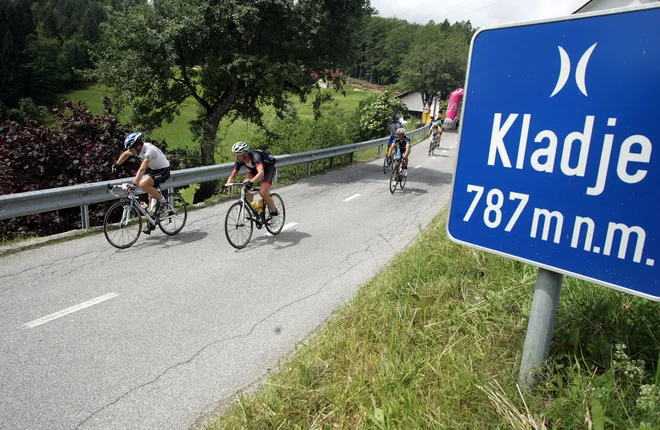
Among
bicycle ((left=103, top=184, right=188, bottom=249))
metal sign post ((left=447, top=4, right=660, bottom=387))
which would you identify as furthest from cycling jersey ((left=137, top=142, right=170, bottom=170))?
metal sign post ((left=447, top=4, right=660, bottom=387))

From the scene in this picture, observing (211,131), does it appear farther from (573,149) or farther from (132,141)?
(573,149)

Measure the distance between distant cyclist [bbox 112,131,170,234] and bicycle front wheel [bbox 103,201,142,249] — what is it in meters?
0.27

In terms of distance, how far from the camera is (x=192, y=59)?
1512 cm

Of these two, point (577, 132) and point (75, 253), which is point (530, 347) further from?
point (75, 253)

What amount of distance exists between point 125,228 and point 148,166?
1159 mm

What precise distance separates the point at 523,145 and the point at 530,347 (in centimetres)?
106

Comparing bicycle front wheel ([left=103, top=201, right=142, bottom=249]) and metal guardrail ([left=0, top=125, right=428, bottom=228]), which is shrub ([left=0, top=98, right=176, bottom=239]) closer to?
metal guardrail ([left=0, top=125, right=428, bottom=228])

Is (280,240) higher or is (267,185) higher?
(267,185)

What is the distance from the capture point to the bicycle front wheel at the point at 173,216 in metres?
8.02

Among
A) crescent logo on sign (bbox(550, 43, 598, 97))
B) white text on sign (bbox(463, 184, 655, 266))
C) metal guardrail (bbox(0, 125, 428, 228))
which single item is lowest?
metal guardrail (bbox(0, 125, 428, 228))

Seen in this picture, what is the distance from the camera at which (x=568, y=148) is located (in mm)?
1716

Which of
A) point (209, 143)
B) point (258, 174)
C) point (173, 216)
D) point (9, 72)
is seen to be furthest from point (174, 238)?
point (9, 72)

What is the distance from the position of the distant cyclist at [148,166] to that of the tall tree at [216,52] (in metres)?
6.75

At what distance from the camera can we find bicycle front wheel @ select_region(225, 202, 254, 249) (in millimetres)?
7488
